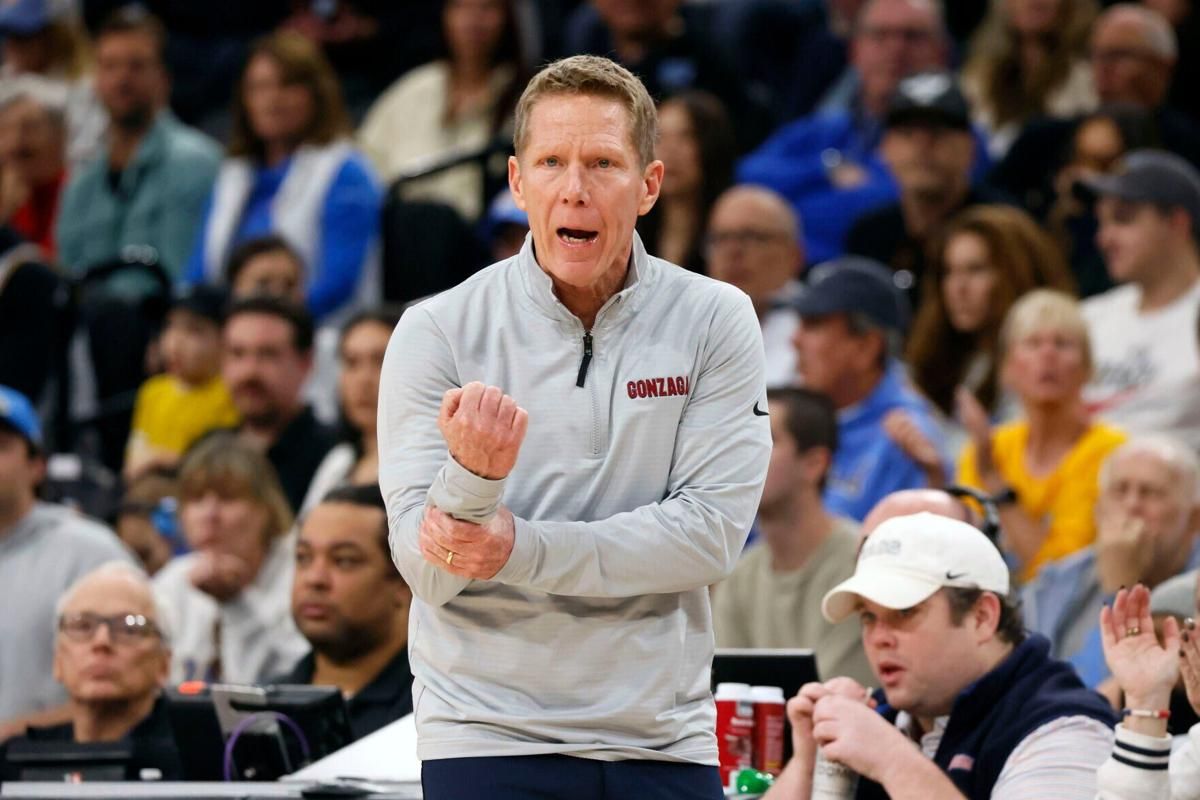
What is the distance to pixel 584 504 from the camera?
302cm

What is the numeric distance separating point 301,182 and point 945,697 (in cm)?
601

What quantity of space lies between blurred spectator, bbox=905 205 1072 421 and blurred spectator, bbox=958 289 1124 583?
19.6 inches

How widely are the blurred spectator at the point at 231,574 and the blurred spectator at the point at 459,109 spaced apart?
2.31 metres

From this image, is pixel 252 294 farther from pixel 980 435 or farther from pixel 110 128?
pixel 980 435

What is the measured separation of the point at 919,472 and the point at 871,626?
2.65m

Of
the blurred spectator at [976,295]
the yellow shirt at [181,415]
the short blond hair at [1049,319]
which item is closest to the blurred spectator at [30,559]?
the yellow shirt at [181,415]

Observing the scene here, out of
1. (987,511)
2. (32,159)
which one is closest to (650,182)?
(987,511)

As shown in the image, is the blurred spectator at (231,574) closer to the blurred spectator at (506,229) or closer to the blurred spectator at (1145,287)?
the blurred spectator at (506,229)

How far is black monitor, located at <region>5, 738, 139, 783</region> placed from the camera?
5.02m

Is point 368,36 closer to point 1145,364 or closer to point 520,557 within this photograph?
point 1145,364

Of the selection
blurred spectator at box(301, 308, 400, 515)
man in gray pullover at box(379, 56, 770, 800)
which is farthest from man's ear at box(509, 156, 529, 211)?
blurred spectator at box(301, 308, 400, 515)

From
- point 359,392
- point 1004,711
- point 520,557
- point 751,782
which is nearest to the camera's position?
point 520,557

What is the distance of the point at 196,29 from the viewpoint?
40.2 ft

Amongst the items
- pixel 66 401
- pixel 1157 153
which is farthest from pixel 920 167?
pixel 66 401
